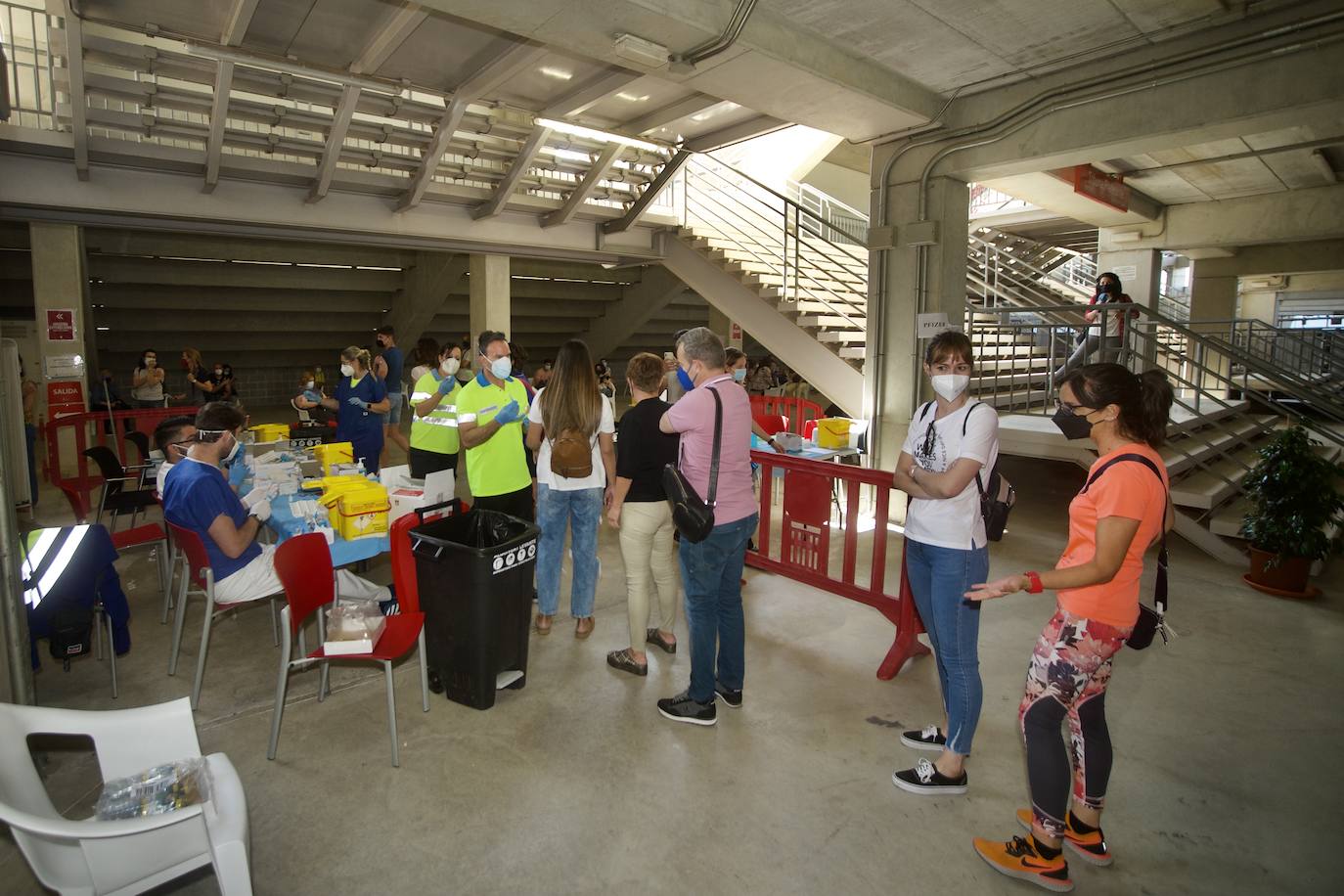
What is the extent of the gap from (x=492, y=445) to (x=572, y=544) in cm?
74

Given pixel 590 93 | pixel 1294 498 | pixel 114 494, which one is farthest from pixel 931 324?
pixel 114 494

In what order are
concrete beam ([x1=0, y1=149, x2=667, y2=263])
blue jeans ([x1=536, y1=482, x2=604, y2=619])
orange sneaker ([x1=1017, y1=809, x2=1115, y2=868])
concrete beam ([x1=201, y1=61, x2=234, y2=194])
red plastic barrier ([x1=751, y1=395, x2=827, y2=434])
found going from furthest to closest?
red plastic barrier ([x1=751, y1=395, x2=827, y2=434]) → concrete beam ([x1=0, y1=149, x2=667, y2=263]) → concrete beam ([x1=201, y1=61, x2=234, y2=194]) → blue jeans ([x1=536, y1=482, x2=604, y2=619]) → orange sneaker ([x1=1017, y1=809, x2=1115, y2=868])

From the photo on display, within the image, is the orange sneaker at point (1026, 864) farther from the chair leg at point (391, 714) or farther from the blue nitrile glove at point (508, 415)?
the blue nitrile glove at point (508, 415)

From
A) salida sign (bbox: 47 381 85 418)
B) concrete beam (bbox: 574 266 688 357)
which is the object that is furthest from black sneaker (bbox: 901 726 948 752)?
concrete beam (bbox: 574 266 688 357)

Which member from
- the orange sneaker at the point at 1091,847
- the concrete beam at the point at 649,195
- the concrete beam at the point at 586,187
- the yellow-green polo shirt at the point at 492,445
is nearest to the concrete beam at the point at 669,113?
the concrete beam at the point at 586,187

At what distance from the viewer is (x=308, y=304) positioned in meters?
14.0

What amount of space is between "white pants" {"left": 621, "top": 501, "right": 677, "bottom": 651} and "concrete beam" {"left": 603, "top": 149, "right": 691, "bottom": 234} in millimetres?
6534

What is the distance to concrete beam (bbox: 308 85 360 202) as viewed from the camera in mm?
6875

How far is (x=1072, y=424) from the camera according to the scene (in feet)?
8.06

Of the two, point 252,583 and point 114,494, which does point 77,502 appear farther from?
point 252,583

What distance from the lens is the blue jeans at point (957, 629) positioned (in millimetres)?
2740

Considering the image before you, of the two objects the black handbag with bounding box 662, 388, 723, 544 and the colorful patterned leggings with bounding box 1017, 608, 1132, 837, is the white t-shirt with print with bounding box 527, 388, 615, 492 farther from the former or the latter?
the colorful patterned leggings with bounding box 1017, 608, 1132, 837

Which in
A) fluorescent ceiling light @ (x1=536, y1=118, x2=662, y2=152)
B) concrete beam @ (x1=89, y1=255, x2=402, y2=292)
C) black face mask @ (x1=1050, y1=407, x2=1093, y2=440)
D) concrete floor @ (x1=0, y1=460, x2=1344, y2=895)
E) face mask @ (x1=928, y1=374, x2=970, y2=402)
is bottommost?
concrete floor @ (x1=0, y1=460, x2=1344, y2=895)

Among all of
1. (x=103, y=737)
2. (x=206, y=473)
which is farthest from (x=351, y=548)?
(x=103, y=737)
